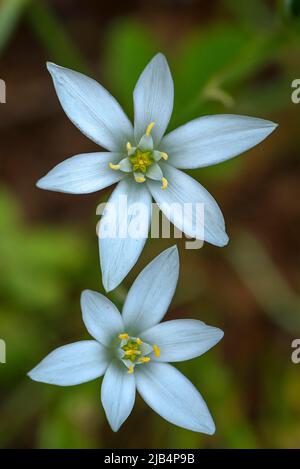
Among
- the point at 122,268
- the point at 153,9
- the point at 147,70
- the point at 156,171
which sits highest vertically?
the point at 153,9

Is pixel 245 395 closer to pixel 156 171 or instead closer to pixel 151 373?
pixel 151 373

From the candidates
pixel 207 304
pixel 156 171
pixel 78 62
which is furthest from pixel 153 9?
pixel 156 171

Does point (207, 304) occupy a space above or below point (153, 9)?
below

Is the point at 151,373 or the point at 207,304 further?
the point at 207,304

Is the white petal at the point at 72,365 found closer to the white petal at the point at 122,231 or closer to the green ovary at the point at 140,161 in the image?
the white petal at the point at 122,231
